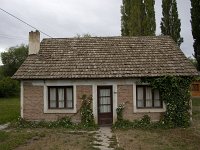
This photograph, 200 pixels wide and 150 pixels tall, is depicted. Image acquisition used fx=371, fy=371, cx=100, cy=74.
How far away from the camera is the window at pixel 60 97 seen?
2212 cm

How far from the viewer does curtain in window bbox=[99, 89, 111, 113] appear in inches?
869

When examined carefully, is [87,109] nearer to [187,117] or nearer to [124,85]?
[124,85]

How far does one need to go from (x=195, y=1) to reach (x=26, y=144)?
30.4 meters

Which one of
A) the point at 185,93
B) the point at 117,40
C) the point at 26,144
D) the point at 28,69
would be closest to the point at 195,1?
the point at 117,40

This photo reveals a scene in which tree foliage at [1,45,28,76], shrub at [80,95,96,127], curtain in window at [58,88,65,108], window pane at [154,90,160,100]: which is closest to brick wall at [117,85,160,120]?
window pane at [154,90,160,100]

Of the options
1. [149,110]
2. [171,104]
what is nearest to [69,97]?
[149,110]

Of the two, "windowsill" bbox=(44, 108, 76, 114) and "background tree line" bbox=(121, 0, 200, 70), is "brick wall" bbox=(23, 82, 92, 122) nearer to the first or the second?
"windowsill" bbox=(44, 108, 76, 114)

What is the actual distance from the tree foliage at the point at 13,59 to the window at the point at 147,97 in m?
55.1

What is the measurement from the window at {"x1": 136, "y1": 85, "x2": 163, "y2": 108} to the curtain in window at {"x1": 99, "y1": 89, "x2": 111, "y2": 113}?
173 centimetres

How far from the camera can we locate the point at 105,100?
22.1 metres

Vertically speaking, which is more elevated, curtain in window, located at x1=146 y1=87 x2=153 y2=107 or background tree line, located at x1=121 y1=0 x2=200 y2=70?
background tree line, located at x1=121 y1=0 x2=200 y2=70

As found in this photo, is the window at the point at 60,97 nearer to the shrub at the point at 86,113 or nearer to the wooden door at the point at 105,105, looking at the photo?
the shrub at the point at 86,113

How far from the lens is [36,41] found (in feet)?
79.0

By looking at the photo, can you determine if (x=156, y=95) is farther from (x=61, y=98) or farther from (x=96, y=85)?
(x=61, y=98)
